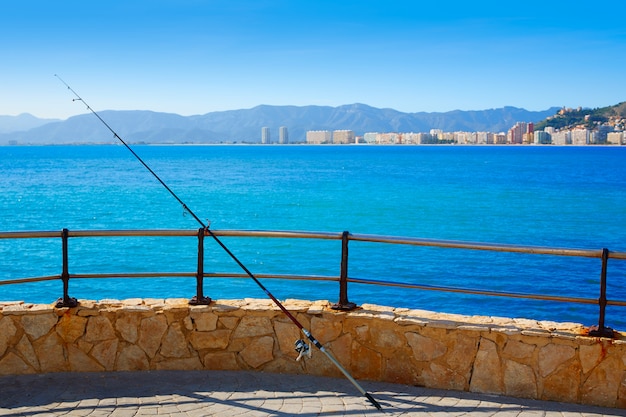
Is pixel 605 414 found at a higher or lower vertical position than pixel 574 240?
higher

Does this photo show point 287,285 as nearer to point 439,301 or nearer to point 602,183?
point 439,301

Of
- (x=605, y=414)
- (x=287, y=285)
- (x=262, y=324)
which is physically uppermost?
(x=262, y=324)

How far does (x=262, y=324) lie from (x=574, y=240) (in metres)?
27.2

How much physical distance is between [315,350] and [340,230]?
29.7 m

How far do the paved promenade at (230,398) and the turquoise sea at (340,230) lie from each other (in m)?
12.0

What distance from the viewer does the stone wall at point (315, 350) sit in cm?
546

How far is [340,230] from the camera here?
3559 centimetres

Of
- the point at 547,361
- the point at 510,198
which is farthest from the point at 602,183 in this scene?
the point at 547,361

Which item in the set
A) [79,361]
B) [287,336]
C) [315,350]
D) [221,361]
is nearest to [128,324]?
[79,361]

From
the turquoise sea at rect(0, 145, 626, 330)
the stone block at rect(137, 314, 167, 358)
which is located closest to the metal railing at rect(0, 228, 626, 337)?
the stone block at rect(137, 314, 167, 358)

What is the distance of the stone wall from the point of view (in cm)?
Result: 546

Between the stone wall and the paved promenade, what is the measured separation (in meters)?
0.11

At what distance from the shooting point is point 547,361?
5.43 meters

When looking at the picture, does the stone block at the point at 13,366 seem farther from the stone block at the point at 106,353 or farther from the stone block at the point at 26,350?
the stone block at the point at 106,353
